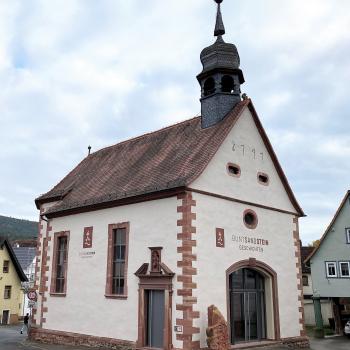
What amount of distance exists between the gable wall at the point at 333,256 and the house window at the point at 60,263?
19.9 meters

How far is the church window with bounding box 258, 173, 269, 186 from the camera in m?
21.6

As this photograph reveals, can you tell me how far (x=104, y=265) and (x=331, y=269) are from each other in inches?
789

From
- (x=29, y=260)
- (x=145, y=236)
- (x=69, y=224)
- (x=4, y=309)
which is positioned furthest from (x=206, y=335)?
(x=29, y=260)

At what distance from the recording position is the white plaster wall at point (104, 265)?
18.3 meters

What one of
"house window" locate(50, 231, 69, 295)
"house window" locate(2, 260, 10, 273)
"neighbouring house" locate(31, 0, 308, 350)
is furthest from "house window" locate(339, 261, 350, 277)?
"house window" locate(2, 260, 10, 273)

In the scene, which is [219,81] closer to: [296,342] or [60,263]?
[60,263]

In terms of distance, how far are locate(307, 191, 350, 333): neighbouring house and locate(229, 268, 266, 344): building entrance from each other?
14.9 metres

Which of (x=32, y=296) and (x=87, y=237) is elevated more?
(x=87, y=237)

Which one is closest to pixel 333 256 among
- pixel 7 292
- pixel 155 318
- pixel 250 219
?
pixel 250 219

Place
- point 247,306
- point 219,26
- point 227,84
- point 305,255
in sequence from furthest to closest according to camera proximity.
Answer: point 305,255 → point 219,26 → point 227,84 → point 247,306

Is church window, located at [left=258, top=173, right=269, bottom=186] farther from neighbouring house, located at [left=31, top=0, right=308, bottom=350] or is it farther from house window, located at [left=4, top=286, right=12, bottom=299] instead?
house window, located at [left=4, top=286, right=12, bottom=299]

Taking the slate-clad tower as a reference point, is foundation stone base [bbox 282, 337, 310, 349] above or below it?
below

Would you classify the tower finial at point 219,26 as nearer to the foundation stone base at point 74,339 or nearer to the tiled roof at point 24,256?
the foundation stone base at point 74,339

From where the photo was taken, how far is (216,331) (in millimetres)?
16484
